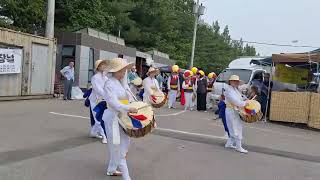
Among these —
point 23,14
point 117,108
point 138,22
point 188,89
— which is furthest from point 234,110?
point 138,22

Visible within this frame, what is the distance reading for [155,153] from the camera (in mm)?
10141

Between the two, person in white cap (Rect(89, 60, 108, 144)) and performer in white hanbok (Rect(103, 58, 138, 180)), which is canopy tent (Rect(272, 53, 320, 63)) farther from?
performer in white hanbok (Rect(103, 58, 138, 180))

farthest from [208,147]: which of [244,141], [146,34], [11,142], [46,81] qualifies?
[146,34]

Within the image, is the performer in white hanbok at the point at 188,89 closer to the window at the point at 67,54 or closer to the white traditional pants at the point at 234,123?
the window at the point at 67,54

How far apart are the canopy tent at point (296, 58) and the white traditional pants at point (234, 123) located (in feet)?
27.1

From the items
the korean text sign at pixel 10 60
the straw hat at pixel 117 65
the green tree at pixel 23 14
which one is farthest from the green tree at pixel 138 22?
the straw hat at pixel 117 65

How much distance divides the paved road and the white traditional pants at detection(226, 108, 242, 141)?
394 mm

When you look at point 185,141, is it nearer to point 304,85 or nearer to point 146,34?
point 304,85

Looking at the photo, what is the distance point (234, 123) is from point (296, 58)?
8.69m

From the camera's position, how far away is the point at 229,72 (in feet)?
76.6

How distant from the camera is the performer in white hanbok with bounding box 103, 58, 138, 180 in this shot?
710cm

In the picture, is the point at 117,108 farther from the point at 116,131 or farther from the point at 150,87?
the point at 150,87

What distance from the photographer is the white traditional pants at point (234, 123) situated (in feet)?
36.4

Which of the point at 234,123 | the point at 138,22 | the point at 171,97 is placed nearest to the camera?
the point at 234,123
